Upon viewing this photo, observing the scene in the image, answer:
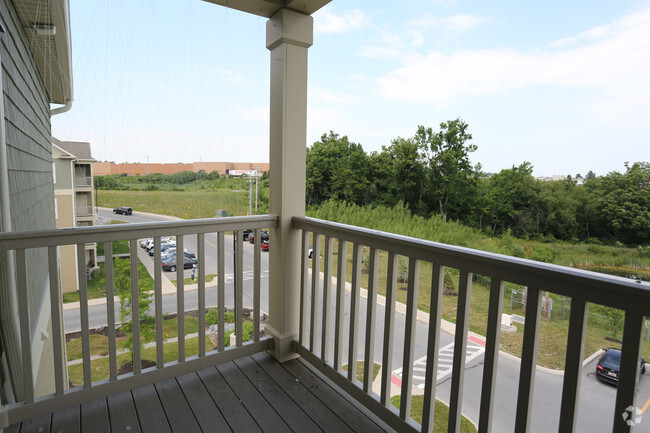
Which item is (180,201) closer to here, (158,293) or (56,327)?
(158,293)

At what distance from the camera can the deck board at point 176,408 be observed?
1812 mm

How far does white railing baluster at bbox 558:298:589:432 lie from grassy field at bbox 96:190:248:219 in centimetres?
191

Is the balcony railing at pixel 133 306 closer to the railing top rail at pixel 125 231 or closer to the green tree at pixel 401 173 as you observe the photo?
the railing top rail at pixel 125 231

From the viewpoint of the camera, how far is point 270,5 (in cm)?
227

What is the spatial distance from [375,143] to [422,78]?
1.25 ft

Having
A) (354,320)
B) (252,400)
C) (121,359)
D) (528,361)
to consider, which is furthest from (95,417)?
(528,361)

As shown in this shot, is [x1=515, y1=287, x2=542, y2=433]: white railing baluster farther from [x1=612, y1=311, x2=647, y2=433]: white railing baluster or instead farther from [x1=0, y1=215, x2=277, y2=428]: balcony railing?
[x1=0, y1=215, x2=277, y2=428]: balcony railing

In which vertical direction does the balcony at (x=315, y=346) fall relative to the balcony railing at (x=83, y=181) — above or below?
Result: below

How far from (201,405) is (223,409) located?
0.44 feet

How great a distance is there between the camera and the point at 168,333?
2295 millimetres

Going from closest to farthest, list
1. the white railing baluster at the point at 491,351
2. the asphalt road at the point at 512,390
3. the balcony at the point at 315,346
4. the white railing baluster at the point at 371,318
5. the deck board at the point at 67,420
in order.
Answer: the asphalt road at the point at 512,390 → the balcony at the point at 315,346 → the white railing baluster at the point at 491,351 → the deck board at the point at 67,420 → the white railing baluster at the point at 371,318

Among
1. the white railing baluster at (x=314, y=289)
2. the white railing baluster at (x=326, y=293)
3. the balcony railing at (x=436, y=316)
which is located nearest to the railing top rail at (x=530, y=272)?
the balcony railing at (x=436, y=316)

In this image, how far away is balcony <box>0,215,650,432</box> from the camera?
120 cm

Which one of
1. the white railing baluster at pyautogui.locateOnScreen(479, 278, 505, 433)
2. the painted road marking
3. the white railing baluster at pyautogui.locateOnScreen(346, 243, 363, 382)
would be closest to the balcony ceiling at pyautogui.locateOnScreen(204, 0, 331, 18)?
the white railing baluster at pyautogui.locateOnScreen(346, 243, 363, 382)
